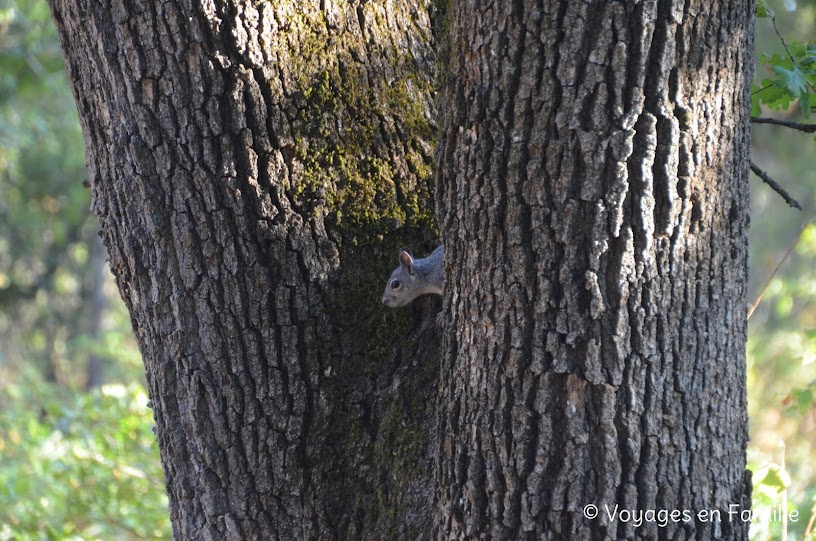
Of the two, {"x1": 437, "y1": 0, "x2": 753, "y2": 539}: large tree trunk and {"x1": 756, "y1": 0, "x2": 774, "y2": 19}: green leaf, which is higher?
{"x1": 756, "y1": 0, "x2": 774, "y2": 19}: green leaf

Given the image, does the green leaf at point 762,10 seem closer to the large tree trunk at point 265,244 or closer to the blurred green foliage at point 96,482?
the large tree trunk at point 265,244

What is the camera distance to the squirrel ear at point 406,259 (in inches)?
80.0

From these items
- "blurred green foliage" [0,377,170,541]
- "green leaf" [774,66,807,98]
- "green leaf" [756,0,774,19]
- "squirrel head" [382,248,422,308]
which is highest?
"green leaf" [756,0,774,19]

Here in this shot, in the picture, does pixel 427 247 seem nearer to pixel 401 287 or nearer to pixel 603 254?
pixel 401 287

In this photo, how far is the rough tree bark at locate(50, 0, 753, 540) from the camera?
141 centimetres

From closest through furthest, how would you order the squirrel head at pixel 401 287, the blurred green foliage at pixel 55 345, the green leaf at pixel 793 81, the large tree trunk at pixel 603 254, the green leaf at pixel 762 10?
1. the large tree trunk at pixel 603 254
2. the green leaf at pixel 793 81
3. the green leaf at pixel 762 10
4. the squirrel head at pixel 401 287
5. the blurred green foliage at pixel 55 345

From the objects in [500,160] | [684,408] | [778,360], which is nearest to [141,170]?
[500,160]

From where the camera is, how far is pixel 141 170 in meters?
1.78

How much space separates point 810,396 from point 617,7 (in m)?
1.98

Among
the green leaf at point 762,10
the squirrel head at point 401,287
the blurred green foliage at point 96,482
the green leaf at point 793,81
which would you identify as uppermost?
the green leaf at point 762,10

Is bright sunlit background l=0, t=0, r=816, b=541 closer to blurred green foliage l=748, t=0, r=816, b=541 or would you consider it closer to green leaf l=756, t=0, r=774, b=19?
blurred green foliage l=748, t=0, r=816, b=541

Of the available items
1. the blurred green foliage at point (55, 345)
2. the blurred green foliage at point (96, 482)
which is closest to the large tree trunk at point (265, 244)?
the blurred green foliage at point (55, 345)

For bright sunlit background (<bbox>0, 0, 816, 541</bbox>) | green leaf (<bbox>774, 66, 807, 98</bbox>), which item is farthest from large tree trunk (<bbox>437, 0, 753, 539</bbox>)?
bright sunlit background (<bbox>0, 0, 816, 541</bbox>)

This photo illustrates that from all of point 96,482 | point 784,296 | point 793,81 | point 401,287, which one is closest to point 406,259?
point 401,287
